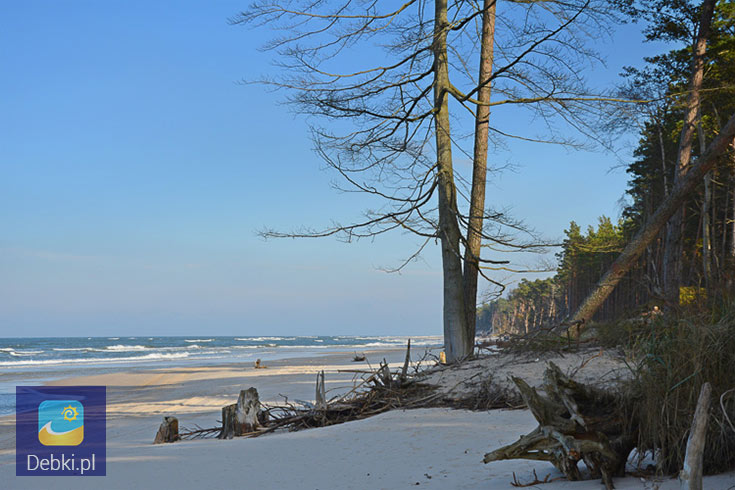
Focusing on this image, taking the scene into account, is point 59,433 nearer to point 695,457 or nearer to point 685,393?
point 685,393

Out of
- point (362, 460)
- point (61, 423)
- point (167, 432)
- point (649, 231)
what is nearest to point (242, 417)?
point (167, 432)

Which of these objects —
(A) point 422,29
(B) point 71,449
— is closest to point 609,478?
(B) point 71,449

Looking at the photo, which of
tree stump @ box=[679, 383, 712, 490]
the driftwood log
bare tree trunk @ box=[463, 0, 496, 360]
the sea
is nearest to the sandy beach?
the driftwood log

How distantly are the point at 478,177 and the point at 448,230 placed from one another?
4.35 ft

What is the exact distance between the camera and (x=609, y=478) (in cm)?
321

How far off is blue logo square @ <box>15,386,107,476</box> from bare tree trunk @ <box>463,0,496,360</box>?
6.12 metres

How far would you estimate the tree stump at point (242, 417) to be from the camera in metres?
7.29

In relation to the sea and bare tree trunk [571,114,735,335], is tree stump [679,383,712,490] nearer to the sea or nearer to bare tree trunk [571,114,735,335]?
bare tree trunk [571,114,735,335]

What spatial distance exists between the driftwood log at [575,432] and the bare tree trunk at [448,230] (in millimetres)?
6122

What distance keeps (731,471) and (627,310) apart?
4476 millimetres

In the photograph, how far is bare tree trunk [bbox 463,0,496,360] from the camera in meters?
10.1

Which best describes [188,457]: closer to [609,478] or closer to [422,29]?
[609,478]

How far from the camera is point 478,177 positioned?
10.5 meters

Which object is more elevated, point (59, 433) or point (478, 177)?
point (478, 177)
